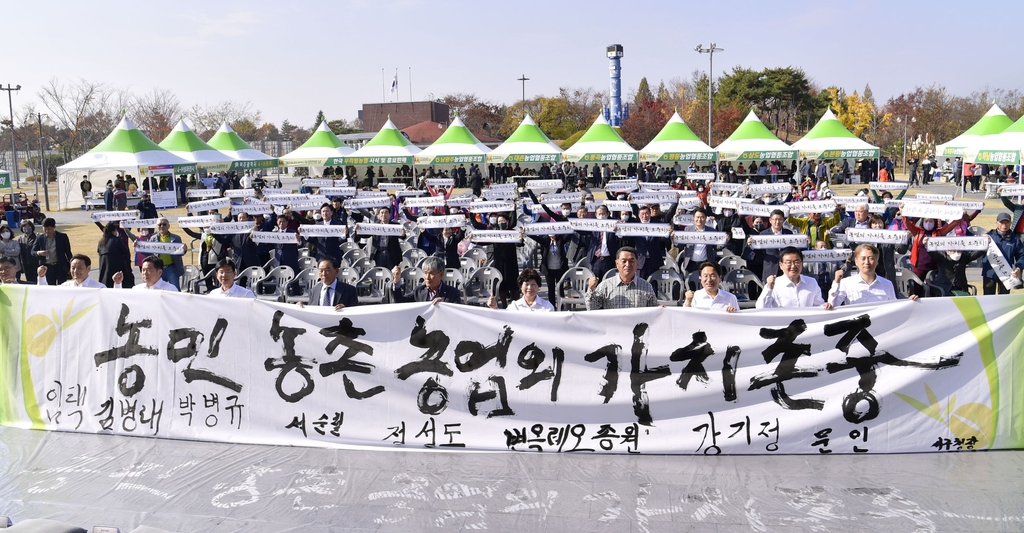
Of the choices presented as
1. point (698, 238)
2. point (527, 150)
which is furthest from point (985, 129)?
point (698, 238)

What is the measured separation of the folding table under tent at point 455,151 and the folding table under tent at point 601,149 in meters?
3.32

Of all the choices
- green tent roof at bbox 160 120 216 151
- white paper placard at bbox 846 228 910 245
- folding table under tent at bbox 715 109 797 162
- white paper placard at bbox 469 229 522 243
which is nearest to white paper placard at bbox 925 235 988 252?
white paper placard at bbox 846 228 910 245

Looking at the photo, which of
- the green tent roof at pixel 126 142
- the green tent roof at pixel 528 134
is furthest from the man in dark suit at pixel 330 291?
the green tent roof at pixel 126 142

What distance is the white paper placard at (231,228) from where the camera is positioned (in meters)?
11.6

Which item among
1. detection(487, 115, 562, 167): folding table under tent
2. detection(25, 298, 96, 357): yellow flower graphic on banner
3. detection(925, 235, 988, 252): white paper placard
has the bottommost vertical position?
detection(25, 298, 96, 357): yellow flower graphic on banner

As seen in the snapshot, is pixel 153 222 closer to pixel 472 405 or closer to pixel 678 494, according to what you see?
pixel 472 405

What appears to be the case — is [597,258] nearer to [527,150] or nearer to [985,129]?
[527,150]

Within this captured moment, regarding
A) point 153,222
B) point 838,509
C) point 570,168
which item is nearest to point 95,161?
point 153,222

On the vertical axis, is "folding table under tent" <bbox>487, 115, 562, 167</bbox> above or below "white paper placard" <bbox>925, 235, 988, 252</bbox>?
above

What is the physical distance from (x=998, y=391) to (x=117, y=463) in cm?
700

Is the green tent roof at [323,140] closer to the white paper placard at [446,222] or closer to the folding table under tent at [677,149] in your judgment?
the folding table under tent at [677,149]

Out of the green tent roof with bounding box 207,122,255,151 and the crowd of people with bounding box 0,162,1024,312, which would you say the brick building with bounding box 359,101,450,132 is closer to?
the green tent roof with bounding box 207,122,255,151

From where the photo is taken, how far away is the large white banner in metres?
6.23

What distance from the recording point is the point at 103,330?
716 centimetres
